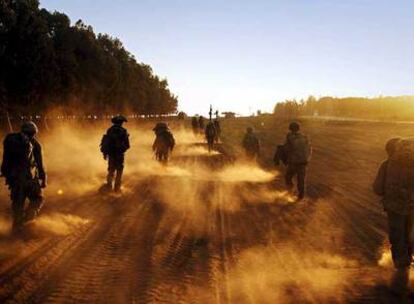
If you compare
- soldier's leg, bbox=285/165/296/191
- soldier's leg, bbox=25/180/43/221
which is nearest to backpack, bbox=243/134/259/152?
soldier's leg, bbox=285/165/296/191

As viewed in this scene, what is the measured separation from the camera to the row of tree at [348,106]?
112200 mm

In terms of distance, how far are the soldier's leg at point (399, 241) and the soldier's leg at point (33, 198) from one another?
19.8ft

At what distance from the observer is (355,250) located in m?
9.82

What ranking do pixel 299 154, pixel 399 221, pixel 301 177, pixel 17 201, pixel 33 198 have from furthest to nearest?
1. pixel 301 177
2. pixel 299 154
3. pixel 33 198
4. pixel 17 201
5. pixel 399 221

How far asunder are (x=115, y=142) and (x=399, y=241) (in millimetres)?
9298

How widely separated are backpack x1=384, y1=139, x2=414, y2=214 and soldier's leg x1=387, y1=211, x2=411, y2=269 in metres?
0.15

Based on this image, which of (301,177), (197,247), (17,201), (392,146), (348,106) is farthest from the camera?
(348,106)

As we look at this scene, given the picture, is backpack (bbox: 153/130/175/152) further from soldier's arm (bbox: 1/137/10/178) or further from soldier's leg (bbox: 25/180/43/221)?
soldier's arm (bbox: 1/137/10/178)

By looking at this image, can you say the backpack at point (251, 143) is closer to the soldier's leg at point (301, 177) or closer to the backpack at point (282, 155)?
the backpack at point (282, 155)

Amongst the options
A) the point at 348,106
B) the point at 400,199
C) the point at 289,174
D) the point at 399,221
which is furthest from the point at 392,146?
the point at 348,106

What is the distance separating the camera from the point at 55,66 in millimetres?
43250

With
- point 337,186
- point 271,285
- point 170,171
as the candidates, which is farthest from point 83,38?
point 271,285

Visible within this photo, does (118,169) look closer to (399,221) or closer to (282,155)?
(282,155)

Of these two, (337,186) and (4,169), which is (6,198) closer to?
(4,169)
